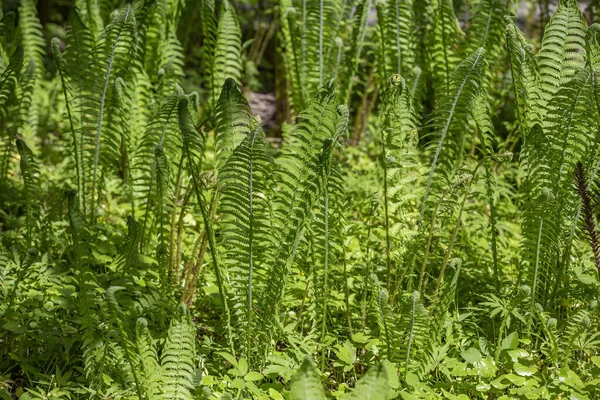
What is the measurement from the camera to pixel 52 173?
12.4ft

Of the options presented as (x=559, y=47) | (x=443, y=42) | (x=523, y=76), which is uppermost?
(x=443, y=42)

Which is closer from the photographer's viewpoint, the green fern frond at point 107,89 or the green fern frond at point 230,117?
the green fern frond at point 230,117

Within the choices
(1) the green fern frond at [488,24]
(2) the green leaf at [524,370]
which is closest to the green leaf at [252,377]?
(2) the green leaf at [524,370]

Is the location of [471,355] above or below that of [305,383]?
below

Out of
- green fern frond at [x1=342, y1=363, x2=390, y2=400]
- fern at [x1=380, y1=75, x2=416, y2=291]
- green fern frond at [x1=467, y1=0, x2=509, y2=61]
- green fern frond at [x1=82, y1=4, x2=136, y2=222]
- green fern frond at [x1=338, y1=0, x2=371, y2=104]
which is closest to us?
green fern frond at [x1=342, y1=363, x2=390, y2=400]

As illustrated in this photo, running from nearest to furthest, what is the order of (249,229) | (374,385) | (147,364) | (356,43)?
(374,385) → (147,364) → (249,229) → (356,43)

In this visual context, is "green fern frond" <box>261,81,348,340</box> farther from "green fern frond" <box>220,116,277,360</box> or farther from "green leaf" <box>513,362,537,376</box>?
"green leaf" <box>513,362,537,376</box>

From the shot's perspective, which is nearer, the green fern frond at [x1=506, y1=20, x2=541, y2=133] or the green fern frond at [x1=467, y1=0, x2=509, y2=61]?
the green fern frond at [x1=506, y1=20, x2=541, y2=133]

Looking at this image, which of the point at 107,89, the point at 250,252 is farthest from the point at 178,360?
the point at 107,89

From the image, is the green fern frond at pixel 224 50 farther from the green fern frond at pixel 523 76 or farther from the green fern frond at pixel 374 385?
the green fern frond at pixel 374 385

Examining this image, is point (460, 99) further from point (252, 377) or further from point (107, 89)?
point (107, 89)

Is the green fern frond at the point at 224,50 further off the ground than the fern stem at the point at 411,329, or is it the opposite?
the green fern frond at the point at 224,50

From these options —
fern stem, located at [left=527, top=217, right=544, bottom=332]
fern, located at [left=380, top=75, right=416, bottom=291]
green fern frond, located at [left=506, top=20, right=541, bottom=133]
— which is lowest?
fern stem, located at [left=527, top=217, right=544, bottom=332]

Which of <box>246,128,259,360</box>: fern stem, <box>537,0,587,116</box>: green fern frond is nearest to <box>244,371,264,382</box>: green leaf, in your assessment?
<box>246,128,259,360</box>: fern stem
